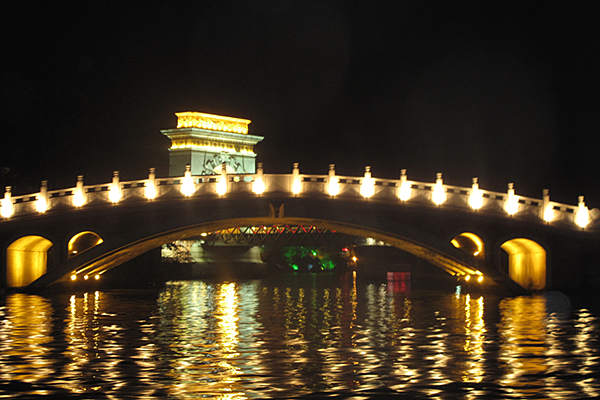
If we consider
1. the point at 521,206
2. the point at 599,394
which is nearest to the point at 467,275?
the point at 521,206

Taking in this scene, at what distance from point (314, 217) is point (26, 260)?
13.5 meters

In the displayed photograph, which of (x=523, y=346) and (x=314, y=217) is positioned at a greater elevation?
(x=314, y=217)

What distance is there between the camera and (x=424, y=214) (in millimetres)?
41219

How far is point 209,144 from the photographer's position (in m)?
73.8

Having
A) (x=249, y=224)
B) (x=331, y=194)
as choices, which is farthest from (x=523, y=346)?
(x=249, y=224)

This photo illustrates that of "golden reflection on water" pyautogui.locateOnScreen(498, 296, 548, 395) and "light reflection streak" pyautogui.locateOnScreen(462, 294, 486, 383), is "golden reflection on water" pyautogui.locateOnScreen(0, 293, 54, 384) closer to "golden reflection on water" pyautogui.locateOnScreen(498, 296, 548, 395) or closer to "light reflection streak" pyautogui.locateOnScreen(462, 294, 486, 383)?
"light reflection streak" pyautogui.locateOnScreen(462, 294, 486, 383)

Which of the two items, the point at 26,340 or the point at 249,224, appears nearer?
the point at 26,340

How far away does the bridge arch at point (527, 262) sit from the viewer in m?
41.6

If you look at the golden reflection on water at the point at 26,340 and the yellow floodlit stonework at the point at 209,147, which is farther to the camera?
the yellow floodlit stonework at the point at 209,147

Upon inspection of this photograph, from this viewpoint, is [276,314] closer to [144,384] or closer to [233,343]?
[233,343]

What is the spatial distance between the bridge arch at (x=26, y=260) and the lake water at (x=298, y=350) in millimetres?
7844

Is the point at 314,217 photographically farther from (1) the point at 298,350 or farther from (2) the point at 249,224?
(1) the point at 298,350

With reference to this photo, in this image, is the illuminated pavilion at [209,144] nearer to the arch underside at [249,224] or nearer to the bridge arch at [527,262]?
the arch underside at [249,224]

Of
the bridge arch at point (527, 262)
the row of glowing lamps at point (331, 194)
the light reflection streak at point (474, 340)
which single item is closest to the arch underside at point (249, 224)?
the row of glowing lamps at point (331, 194)
